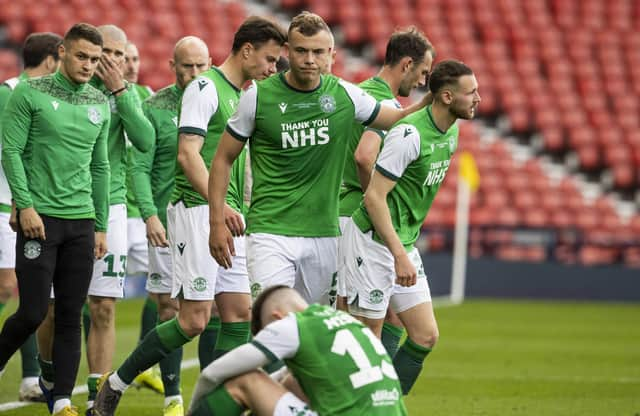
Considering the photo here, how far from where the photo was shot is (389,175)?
6520 millimetres

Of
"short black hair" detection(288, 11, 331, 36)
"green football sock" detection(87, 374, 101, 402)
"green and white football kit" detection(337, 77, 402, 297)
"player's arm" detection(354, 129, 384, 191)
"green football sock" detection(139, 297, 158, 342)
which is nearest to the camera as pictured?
"short black hair" detection(288, 11, 331, 36)

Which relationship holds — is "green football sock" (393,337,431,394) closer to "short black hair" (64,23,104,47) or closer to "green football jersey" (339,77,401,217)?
"green football jersey" (339,77,401,217)

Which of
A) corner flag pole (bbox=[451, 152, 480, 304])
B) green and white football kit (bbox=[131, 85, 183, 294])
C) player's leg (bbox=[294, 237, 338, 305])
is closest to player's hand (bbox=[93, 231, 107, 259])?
green and white football kit (bbox=[131, 85, 183, 294])

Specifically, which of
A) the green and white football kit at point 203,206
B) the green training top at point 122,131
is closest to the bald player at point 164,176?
the green training top at point 122,131

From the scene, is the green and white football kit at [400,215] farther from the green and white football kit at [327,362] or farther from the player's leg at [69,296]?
the green and white football kit at [327,362]

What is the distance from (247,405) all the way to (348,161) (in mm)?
2766

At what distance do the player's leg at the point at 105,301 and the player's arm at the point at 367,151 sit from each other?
5.54ft

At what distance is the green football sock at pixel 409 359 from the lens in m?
6.87

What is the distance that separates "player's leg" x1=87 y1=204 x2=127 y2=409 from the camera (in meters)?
7.29

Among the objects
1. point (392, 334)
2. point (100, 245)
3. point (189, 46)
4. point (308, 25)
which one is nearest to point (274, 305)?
point (308, 25)

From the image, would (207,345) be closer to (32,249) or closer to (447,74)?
(32,249)

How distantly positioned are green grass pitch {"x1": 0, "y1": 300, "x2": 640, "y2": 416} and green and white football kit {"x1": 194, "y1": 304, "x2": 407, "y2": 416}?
2.93m

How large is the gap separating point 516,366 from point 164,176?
4.63 metres

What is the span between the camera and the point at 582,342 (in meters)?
13.9
